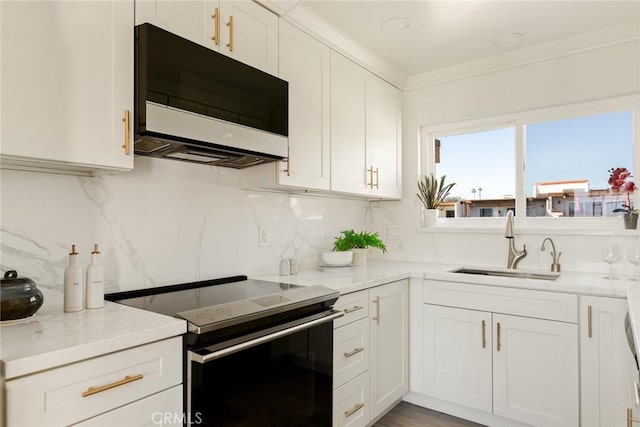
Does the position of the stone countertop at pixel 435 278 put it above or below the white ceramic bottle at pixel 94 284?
below

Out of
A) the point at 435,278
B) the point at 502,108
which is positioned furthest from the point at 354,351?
the point at 502,108

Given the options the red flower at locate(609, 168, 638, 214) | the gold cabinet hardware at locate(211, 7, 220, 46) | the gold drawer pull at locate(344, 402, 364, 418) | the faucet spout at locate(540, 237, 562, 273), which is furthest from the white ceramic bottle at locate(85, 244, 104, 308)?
the red flower at locate(609, 168, 638, 214)

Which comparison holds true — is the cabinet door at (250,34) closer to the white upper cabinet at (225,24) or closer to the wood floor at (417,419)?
the white upper cabinet at (225,24)

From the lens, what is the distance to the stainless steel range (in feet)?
4.23

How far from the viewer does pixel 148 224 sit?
5.95 ft

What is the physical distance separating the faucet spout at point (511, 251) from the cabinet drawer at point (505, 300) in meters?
0.53

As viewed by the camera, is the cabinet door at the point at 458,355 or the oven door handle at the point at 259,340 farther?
the cabinet door at the point at 458,355

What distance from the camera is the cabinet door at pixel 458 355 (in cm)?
237

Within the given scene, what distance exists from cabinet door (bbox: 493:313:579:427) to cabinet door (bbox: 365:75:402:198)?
1.25 metres

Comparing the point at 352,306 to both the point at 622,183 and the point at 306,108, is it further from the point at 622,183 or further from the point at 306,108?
the point at 622,183

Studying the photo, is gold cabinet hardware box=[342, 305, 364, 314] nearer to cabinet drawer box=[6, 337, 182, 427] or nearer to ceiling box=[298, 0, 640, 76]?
cabinet drawer box=[6, 337, 182, 427]

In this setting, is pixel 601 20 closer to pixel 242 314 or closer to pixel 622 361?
pixel 622 361

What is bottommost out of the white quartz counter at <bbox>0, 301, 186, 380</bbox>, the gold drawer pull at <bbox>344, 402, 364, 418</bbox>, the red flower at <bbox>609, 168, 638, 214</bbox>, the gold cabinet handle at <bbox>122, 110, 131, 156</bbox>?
the gold drawer pull at <bbox>344, 402, 364, 418</bbox>

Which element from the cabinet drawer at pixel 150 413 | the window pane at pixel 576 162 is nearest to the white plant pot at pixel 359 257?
the window pane at pixel 576 162
